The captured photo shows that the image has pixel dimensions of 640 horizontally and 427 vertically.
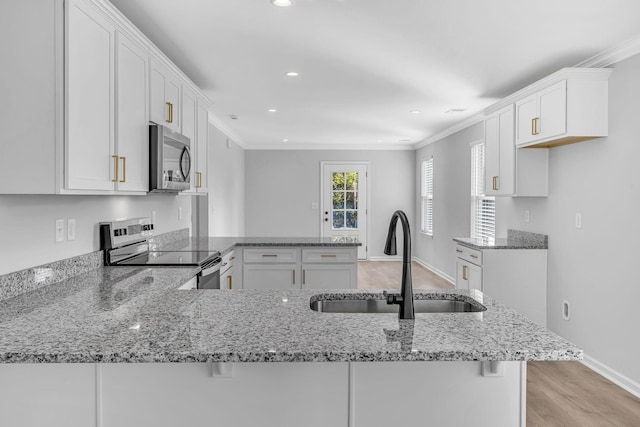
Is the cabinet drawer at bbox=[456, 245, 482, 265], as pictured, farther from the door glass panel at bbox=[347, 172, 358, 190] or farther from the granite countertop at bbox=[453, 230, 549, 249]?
the door glass panel at bbox=[347, 172, 358, 190]

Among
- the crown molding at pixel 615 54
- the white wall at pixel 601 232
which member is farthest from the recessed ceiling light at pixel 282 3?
the white wall at pixel 601 232

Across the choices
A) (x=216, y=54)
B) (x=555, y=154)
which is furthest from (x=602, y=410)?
(x=216, y=54)

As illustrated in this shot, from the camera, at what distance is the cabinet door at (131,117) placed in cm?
242

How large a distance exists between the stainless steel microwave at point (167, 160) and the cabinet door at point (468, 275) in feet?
8.63

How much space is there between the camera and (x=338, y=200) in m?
9.23

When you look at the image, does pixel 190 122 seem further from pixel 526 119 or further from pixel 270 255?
pixel 526 119

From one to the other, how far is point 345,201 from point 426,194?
164 cm

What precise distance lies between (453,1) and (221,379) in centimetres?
223

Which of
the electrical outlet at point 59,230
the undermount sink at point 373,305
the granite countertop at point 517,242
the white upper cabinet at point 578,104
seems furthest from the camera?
the granite countertop at point 517,242

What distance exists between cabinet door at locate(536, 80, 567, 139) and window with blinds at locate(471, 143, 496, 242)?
6.48 feet

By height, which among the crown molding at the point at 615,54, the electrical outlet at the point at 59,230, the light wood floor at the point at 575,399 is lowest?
the light wood floor at the point at 575,399

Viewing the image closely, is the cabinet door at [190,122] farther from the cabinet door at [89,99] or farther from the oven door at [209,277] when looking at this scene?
the cabinet door at [89,99]

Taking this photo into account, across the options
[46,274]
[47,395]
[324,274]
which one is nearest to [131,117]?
[46,274]

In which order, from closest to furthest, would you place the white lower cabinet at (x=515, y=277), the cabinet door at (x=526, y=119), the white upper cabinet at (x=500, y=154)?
the cabinet door at (x=526, y=119)
the white lower cabinet at (x=515, y=277)
the white upper cabinet at (x=500, y=154)
